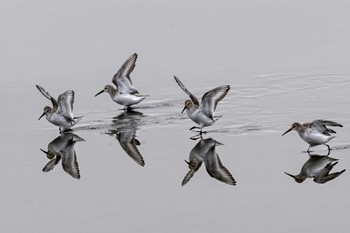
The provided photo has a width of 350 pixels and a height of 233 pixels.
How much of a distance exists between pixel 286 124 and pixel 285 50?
5586mm

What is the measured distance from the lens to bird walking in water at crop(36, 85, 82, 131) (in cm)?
1758

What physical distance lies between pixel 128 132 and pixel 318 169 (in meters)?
4.09

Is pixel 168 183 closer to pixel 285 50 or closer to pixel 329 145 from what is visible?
pixel 329 145

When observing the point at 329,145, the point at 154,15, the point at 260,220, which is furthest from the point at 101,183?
the point at 154,15

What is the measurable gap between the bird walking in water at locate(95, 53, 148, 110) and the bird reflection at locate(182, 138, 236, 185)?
279cm

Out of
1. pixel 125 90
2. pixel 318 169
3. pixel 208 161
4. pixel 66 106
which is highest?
pixel 66 106

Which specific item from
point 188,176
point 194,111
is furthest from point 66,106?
point 188,176

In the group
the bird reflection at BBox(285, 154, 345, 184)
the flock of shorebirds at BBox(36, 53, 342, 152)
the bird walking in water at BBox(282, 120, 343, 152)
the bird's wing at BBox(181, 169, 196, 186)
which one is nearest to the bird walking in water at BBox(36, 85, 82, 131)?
the flock of shorebirds at BBox(36, 53, 342, 152)

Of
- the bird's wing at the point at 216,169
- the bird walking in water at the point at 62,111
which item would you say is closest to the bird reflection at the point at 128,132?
the bird walking in water at the point at 62,111

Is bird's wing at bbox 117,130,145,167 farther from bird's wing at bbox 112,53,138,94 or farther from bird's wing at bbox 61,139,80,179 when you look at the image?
bird's wing at bbox 112,53,138,94

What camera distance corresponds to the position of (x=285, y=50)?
2289 cm

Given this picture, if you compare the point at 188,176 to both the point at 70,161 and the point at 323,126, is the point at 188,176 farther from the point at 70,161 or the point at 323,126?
the point at 323,126

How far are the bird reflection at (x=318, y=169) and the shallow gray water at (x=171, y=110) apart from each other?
0.13 metres

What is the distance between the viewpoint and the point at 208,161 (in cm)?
1576
